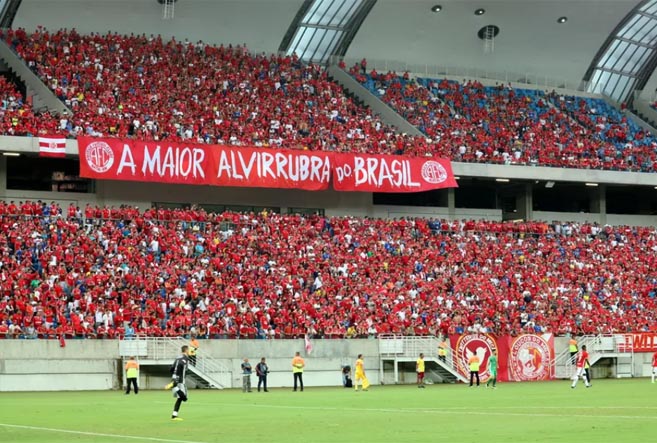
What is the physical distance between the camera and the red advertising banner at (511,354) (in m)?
52.4

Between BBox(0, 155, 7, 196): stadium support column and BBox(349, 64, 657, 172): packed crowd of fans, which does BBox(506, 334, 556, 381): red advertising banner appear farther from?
BBox(0, 155, 7, 196): stadium support column

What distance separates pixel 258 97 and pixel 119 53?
7.83 m

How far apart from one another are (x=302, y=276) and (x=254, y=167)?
7.72 m

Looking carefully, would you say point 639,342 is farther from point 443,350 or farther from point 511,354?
point 443,350

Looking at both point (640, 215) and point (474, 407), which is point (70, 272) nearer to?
point (474, 407)

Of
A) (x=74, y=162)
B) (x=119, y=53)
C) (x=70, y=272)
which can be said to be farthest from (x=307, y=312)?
(x=119, y=53)

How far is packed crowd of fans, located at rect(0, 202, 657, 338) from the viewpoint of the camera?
157 ft

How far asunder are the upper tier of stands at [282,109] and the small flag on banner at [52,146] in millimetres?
637

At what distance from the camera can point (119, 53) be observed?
207 ft

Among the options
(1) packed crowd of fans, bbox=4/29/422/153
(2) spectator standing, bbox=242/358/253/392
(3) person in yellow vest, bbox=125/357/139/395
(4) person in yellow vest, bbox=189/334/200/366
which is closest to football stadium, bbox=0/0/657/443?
(3) person in yellow vest, bbox=125/357/139/395

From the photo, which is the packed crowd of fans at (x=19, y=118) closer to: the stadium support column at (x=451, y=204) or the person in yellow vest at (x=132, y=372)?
the person in yellow vest at (x=132, y=372)

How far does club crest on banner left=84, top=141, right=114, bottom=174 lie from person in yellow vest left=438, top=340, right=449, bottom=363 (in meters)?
17.8

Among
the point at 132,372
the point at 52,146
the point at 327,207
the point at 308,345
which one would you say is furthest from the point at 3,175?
the point at 132,372

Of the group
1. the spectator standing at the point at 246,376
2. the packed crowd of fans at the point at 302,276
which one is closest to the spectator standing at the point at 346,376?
the packed crowd of fans at the point at 302,276
